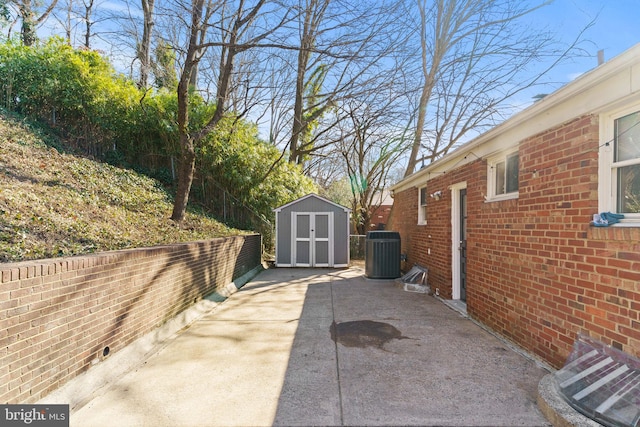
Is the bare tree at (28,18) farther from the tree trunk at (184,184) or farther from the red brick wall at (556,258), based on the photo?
the red brick wall at (556,258)

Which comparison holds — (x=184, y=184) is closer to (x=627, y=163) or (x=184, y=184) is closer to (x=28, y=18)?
(x=627, y=163)

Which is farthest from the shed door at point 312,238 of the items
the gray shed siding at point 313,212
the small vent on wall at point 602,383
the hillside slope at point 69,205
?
the small vent on wall at point 602,383

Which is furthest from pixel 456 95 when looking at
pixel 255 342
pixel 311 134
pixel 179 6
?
pixel 255 342

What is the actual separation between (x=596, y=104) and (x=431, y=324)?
3.38 m

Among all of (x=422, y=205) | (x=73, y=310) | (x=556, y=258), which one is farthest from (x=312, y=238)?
(x=73, y=310)

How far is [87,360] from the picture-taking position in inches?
117

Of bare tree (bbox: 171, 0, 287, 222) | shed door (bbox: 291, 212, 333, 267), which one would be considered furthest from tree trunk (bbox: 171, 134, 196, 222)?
shed door (bbox: 291, 212, 333, 267)

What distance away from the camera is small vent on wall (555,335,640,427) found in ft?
7.19

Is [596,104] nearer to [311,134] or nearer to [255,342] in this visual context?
[255,342]

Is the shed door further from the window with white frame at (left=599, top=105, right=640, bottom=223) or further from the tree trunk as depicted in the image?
the window with white frame at (left=599, top=105, right=640, bottom=223)

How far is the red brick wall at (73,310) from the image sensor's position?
7.34 feet

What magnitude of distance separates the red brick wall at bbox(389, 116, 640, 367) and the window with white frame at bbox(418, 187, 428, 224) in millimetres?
3252

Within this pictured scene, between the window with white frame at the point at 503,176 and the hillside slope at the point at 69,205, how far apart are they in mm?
5153

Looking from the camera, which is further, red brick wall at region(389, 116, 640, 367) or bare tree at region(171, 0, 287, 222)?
bare tree at region(171, 0, 287, 222)
